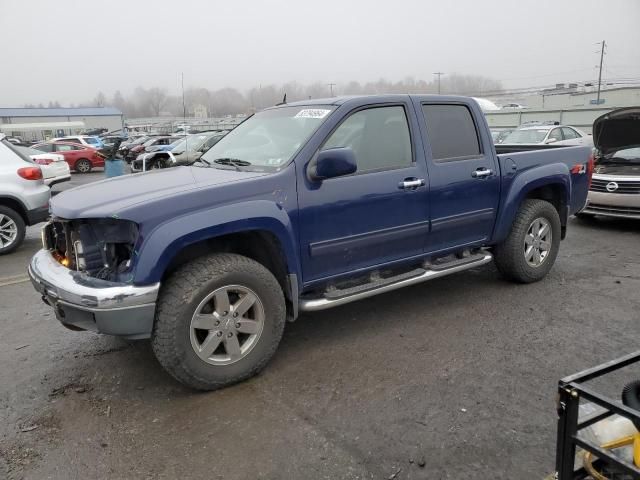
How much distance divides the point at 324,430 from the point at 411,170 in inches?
84.6

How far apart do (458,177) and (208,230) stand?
2.30 meters

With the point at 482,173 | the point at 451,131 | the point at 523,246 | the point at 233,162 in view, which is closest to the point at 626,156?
the point at 523,246

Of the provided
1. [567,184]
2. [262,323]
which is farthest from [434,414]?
[567,184]

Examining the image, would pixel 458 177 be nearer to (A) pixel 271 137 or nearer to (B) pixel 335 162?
(B) pixel 335 162

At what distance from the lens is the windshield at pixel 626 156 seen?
8.26m

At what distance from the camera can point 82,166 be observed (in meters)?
23.7

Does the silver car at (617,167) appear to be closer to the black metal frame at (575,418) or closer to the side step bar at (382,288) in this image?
the side step bar at (382,288)

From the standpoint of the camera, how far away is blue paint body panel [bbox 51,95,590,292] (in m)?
3.12

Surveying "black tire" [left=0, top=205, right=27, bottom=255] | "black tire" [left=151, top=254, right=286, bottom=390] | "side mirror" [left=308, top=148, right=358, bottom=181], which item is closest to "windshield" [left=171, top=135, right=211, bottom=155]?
"black tire" [left=0, top=205, right=27, bottom=255]

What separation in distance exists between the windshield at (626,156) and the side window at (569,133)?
7393 mm

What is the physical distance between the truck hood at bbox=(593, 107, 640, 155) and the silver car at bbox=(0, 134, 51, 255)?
8.92 m

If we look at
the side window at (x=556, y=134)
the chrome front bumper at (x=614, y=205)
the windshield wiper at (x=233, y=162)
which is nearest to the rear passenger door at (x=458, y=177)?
the windshield wiper at (x=233, y=162)

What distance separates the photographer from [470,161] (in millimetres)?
4559

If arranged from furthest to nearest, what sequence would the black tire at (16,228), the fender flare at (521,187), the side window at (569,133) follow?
the side window at (569,133)
the black tire at (16,228)
the fender flare at (521,187)
